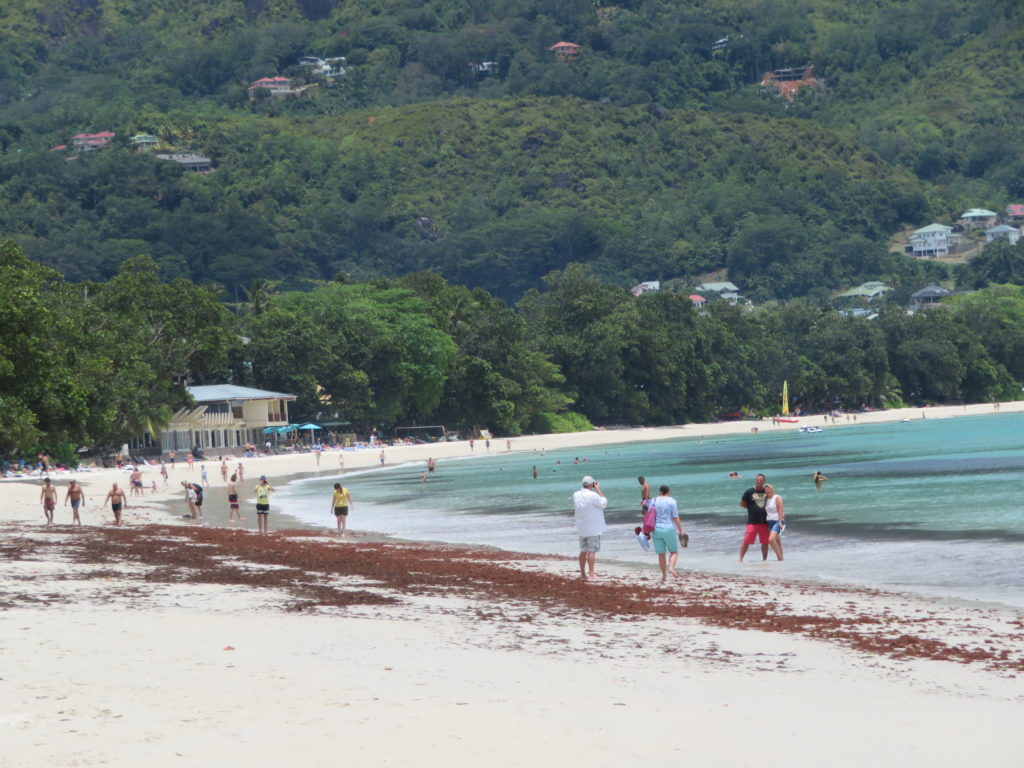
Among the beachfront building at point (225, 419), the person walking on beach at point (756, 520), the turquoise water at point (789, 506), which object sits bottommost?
the turquoise water at point (789, 506)

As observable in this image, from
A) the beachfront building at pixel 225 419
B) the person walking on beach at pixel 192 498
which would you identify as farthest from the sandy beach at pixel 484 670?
the beachfront building at pixel 225 419

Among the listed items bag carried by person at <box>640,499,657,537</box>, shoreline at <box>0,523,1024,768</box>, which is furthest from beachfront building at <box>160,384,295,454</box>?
shoreline at <box>0,523,1024,768</box>

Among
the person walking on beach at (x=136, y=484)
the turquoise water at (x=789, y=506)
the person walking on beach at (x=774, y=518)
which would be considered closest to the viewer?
the turquoise water at (x=789, y=506)

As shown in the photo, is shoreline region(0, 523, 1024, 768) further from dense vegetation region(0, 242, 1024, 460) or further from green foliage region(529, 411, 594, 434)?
green foliage region(529, 411, 594, 434)

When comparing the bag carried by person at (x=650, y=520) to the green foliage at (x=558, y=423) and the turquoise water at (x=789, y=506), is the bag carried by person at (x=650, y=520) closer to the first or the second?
the turquoise water at (x=789, y=506)

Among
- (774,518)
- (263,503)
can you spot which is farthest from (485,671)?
(263,503)

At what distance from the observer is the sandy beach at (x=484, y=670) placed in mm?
10258

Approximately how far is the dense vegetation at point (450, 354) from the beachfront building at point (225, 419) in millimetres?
1482

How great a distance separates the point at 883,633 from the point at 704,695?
4300 mm

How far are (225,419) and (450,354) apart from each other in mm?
17463

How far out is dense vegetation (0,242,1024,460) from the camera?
Answer: 173 feet

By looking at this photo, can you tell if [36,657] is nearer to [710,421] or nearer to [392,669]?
[392,669]

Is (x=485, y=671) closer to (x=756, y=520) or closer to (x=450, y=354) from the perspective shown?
(x=756, y=520)

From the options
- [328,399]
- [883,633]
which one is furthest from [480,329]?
[883,633]
